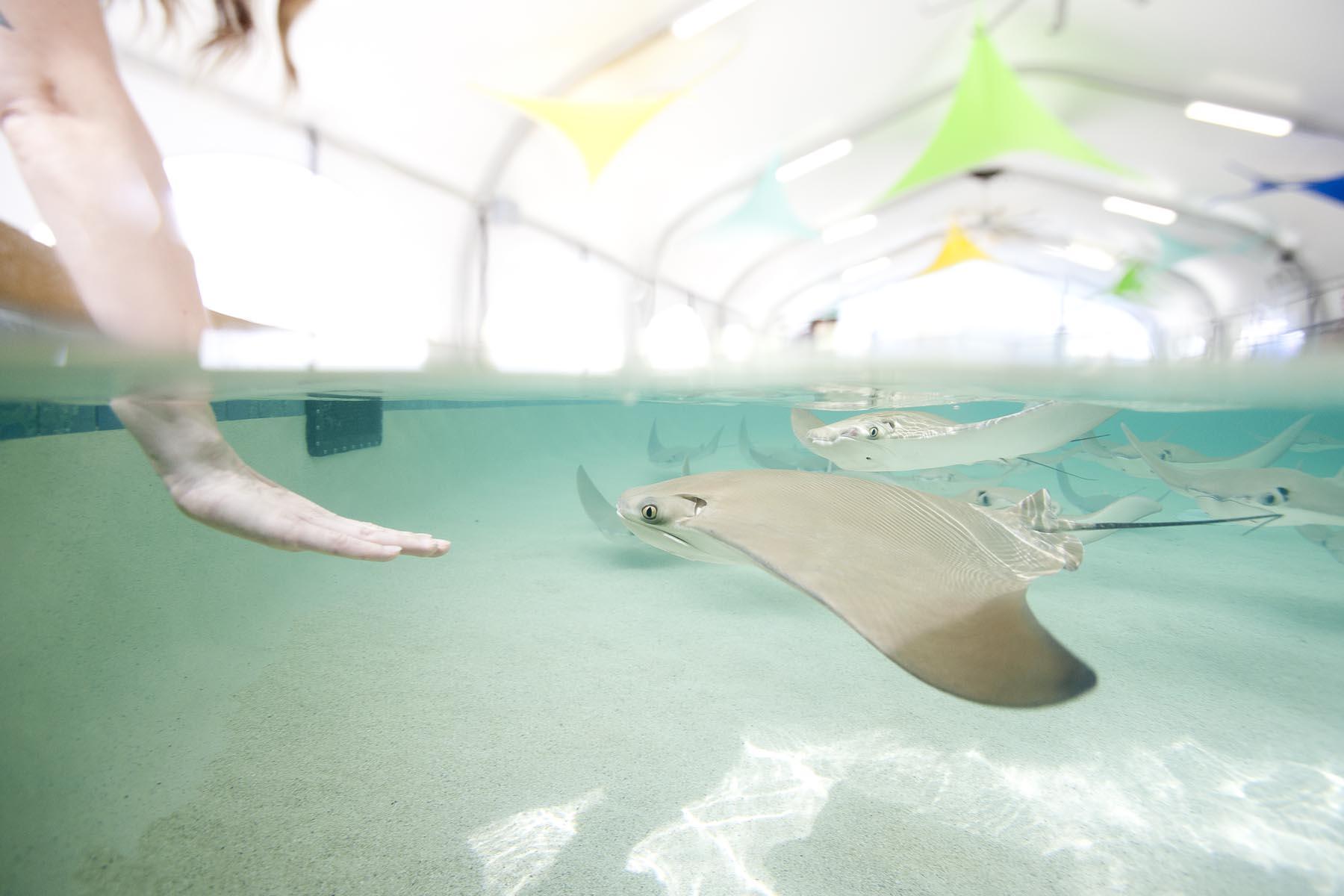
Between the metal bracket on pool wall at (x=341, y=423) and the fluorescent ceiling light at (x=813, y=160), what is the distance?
31.0 ft

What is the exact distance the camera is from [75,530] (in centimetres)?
331

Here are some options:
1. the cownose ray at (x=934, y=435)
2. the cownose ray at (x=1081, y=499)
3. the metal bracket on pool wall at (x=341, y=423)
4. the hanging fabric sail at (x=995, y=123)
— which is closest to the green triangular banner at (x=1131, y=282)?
the hanging fabric sail at (x=995, y=123)

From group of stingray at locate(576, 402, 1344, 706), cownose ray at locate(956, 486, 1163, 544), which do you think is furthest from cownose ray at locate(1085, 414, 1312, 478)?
group of stingray at locate(576, 402, 1344, 706)

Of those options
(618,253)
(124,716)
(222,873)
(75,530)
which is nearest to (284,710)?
(124,716)

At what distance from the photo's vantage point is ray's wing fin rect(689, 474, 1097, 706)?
102cm

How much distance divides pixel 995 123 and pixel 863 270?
8.27 meters

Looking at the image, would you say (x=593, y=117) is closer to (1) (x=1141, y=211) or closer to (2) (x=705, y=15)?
(2) (x=705, y=15)

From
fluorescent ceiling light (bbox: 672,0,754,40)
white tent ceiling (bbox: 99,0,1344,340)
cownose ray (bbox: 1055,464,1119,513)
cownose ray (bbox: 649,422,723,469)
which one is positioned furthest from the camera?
fluorescent ceiling light (bbox: 672,0,754,40)

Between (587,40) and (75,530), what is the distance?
29.2 feet

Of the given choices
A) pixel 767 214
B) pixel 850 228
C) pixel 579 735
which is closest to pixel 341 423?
pixel 579 735

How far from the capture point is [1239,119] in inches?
383

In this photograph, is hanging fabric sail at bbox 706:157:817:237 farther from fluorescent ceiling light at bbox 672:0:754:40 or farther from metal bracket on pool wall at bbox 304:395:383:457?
metal bracket on pool wall at bbox 304:395:383:457

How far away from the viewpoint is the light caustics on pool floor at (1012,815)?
193 cm

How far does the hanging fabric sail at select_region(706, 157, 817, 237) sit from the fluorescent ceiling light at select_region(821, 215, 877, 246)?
1573mm
